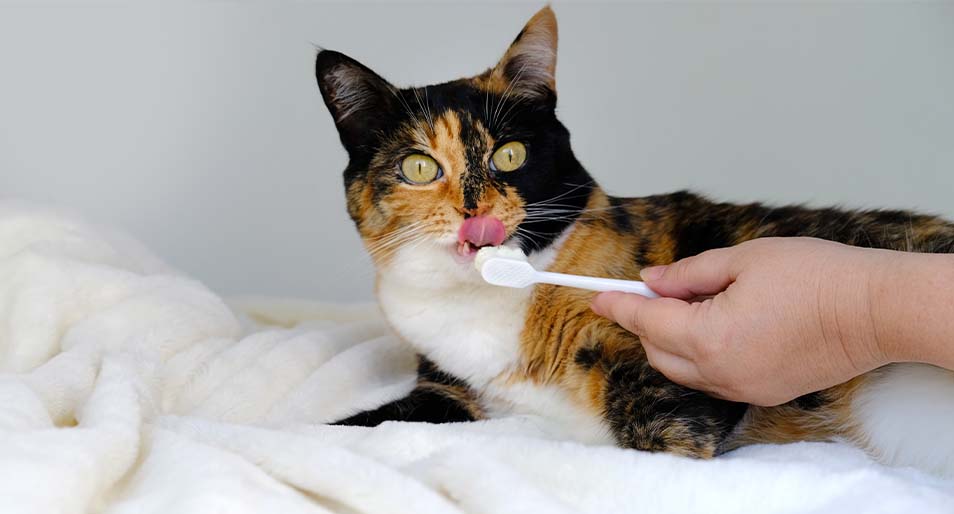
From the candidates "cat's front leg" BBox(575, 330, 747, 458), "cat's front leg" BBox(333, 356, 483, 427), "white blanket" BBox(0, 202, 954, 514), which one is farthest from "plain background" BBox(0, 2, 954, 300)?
"cat's front leg" BBox(575, 330, 747, 458)

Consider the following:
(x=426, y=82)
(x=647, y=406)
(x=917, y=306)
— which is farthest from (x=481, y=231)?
(x=426, y=82)

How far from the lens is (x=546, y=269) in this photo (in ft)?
5.48

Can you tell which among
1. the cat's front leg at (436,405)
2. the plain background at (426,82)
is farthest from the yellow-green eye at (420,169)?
the plain background at (426,82)

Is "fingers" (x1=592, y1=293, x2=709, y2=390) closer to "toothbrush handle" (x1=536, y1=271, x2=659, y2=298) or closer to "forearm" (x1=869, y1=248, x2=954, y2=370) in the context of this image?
"toothbrush handle" (x1=536, y1=271, x2=659, y2=298)

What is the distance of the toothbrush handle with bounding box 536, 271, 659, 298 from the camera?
1.42 meters

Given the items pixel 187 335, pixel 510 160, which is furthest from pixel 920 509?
pixel 187 335

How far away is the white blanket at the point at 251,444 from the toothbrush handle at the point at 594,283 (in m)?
0.26

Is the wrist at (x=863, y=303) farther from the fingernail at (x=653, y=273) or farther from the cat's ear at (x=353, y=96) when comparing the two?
the cat's ear at (x=353, y=96)

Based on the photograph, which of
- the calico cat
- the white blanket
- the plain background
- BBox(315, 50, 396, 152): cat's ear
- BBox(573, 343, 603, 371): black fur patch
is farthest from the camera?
the plain background

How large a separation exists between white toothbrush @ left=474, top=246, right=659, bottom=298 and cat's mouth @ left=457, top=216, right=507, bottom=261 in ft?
0.16

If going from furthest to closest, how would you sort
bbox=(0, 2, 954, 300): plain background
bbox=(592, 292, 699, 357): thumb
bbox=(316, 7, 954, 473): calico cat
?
bbox=(0, 2, 954, 300): plain background
bbox=(316, 7, 954, 473): calico cat
bbox=(592, 292, 699, 357): thumb

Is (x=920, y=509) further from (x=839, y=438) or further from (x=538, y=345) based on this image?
(x=538, y=345)

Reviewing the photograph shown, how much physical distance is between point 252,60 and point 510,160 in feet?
4.66

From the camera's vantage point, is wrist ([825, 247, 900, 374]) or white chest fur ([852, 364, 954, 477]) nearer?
wrist ([825, 247, 900, 374])
